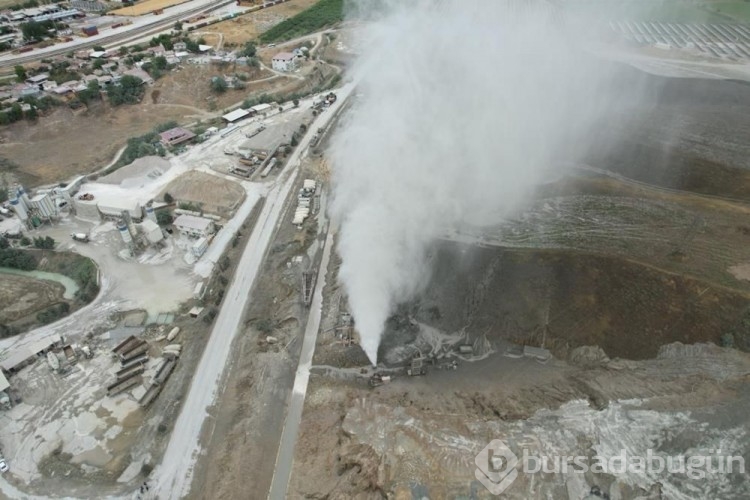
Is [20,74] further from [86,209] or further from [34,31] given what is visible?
[86,209]

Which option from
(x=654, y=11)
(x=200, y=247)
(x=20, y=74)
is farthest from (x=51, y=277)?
(x=654, y=11)

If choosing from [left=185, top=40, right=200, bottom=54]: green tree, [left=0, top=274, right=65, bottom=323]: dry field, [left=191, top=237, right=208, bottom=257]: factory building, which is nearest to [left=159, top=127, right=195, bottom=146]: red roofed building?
[left=191, top=237, right=208, bottom=257]: factory building

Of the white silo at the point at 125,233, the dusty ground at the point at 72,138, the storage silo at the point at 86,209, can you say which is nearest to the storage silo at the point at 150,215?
the white silo at the point at 125,233

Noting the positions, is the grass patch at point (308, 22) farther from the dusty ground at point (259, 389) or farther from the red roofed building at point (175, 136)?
the dusty ground at point (259, 389)

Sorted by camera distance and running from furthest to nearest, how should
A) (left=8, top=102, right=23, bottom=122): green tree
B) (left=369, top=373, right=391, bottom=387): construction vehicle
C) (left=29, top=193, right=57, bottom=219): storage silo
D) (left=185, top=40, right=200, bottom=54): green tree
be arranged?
1. (left=185, top=40, right=200, bottom=54): green tree
2. (left=8, top=102, right=23, bottom=122): green tree
3. (left=29, top=193, right=57, bottom=219): storage silo
4. (left=369, top=373, right=391, bottom=387): construction vehicle

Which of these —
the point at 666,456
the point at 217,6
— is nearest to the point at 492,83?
the point at 666,456

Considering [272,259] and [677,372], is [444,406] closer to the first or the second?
[677,372]

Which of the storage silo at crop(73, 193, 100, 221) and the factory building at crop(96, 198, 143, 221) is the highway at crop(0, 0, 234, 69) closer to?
the storage silo at crop(73, 193, 100, 221)
